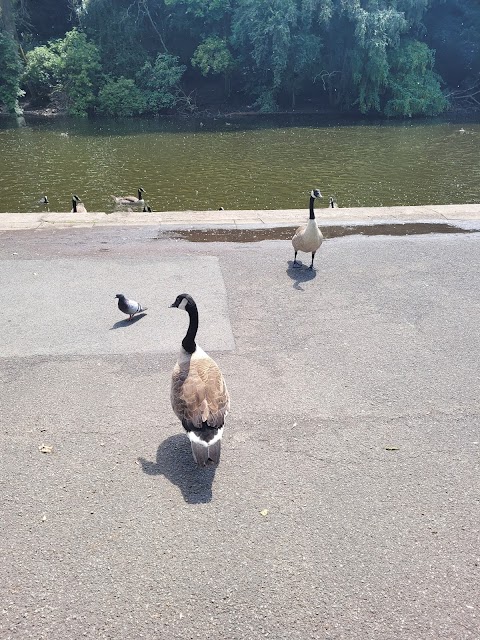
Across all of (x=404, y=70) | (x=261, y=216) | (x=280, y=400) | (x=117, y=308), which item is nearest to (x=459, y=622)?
(x=280, y=400)

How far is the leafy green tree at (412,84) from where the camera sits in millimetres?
38625

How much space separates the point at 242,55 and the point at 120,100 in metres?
9.67

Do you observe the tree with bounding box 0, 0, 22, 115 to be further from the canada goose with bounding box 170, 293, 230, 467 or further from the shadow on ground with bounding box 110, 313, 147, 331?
the canada goose with bounding box 170, 293, 230, 467

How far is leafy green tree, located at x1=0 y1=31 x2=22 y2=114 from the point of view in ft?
129

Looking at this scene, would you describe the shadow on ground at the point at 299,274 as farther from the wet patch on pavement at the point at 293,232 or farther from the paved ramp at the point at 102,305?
the wet patch on pavement at the point at 293,232

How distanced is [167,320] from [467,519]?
4.61 meters

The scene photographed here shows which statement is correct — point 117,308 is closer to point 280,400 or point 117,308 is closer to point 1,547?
point 280,400

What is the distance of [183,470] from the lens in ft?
16.3

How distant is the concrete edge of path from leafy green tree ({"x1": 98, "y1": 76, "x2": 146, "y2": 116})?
31.8m

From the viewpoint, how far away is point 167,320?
7730 mm

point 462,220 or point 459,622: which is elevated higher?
point 462,220

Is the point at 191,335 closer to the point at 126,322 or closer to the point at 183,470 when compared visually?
the point at 183,470

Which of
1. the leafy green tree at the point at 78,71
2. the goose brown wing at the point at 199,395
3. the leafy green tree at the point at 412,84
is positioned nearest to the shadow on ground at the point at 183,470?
the goose brown wing at the point at 199,395

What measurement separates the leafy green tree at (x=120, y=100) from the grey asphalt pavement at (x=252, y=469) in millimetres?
35962
